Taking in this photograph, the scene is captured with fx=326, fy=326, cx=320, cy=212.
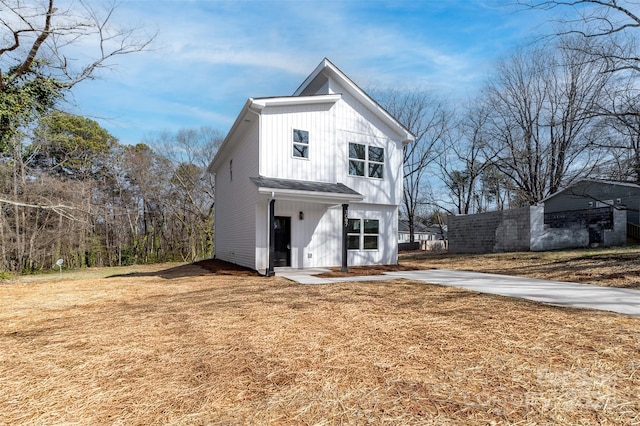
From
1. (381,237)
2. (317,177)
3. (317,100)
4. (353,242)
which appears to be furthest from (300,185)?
(381,237)

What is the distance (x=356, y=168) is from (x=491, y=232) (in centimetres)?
925

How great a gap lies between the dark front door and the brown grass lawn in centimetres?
568

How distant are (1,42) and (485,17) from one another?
12301mm

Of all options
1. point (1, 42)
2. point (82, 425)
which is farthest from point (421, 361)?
point (1, 42)

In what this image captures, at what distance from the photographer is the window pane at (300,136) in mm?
10875

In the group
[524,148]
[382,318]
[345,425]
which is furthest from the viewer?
[524,148]

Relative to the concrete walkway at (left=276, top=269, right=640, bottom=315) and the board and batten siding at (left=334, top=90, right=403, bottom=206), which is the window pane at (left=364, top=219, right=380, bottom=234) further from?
the concrete walkway at (left=276, top=269, right=640, bottom=315)

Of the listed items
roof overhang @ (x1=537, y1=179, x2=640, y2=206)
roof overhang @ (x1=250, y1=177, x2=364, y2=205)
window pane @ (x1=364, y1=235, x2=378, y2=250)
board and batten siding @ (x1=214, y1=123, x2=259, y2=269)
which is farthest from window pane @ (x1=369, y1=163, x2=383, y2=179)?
roof overhang @ (x1=537, y1=179, x2=640, y2=206)

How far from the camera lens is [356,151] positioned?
12.3m

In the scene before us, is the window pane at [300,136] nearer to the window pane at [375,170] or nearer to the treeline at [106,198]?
the window pane at [375,170]

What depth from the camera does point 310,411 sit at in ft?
6.88

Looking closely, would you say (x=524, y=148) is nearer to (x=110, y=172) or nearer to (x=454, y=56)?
(x=454, y=56)

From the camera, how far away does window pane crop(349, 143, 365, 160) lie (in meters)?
12.2

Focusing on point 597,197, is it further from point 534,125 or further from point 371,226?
point 371,226
